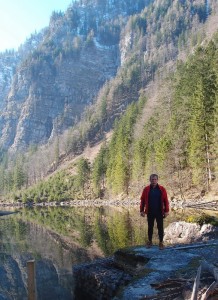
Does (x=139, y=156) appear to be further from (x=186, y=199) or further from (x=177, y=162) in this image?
(x=186, y=199)

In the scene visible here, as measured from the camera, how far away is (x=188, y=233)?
68.9 ft

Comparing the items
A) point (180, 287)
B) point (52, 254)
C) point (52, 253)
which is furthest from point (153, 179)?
point (52, 253)

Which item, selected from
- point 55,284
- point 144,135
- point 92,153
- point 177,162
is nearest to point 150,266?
point 55,284

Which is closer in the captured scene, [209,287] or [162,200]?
[209,287]

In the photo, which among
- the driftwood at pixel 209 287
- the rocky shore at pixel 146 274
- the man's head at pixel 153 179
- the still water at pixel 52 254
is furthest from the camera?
the still water at pixel 52 254

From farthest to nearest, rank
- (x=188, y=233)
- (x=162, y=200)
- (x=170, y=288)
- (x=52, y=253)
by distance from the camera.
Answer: (x=52, y=253) < (x=188, y=233) < (x=162, y=200) < (x=170, y=288)

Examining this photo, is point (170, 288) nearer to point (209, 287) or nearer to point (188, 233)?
point (209, 287)

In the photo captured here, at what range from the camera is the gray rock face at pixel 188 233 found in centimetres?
1959

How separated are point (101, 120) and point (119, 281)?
150 metres

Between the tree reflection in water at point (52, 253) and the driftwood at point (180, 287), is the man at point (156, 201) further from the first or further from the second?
the tree reflection in water at point (52, 253)

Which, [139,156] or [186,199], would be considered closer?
[186,199]

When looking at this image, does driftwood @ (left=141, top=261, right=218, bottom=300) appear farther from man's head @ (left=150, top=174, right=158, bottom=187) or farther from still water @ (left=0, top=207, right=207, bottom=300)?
still water @ (left=0, top=207, right=207, bottom=300)

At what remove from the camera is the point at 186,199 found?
154ft

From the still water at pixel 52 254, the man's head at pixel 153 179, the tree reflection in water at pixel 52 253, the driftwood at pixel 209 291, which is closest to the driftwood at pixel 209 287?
the driftwood at pixel 209 291
